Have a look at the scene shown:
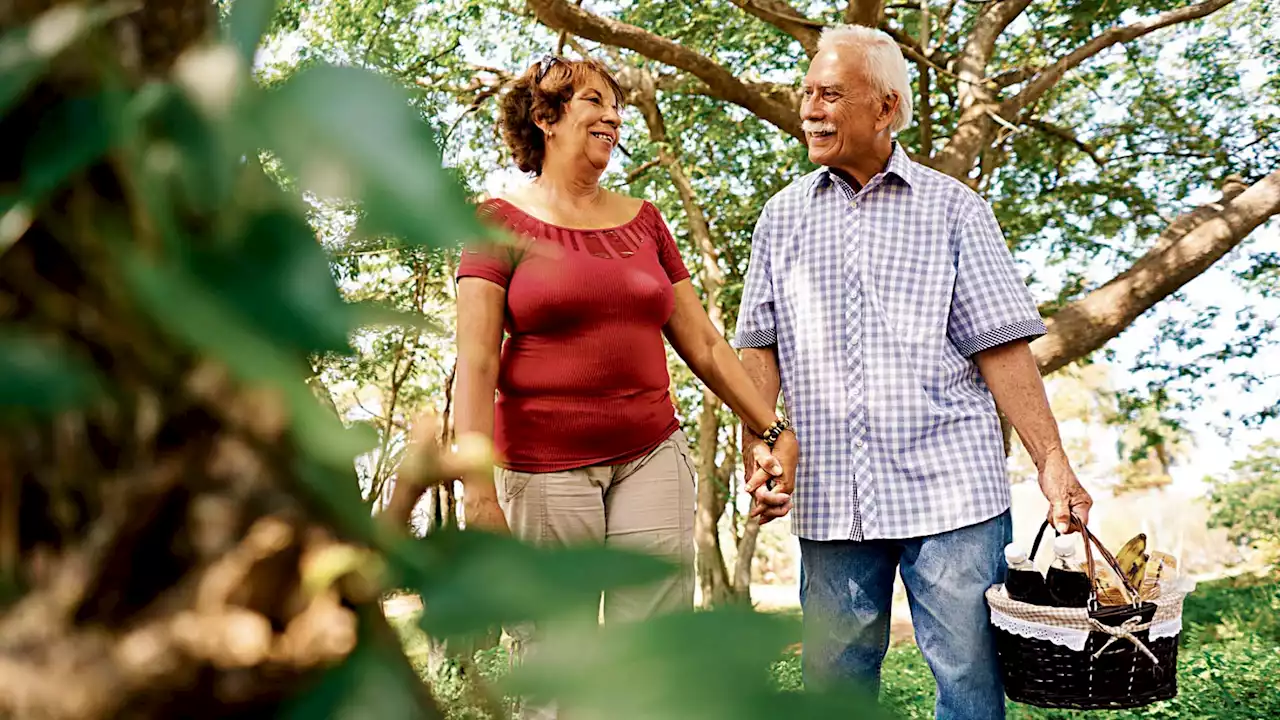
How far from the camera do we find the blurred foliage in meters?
12.2

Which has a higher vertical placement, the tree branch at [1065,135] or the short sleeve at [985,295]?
the tree branch at [1065,135]

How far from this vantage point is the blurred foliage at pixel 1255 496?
12.2m

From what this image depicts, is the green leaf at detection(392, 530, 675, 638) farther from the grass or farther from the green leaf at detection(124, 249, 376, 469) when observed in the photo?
the grass

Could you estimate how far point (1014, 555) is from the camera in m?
3.08

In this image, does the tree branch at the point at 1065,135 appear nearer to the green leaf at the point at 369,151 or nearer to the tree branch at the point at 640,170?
the tree branch at the point at 640,170

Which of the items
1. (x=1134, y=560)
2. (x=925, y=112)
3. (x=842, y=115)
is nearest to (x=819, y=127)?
(x=842, y=115)

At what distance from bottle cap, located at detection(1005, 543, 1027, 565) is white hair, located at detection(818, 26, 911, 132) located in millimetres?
1253

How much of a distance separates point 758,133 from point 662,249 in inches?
266

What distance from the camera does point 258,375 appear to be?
0.33m

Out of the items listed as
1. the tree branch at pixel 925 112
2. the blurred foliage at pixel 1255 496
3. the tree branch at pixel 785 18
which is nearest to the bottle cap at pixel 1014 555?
the tree branch at pixel 785 18

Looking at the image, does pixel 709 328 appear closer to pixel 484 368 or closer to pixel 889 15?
pixel 484 368

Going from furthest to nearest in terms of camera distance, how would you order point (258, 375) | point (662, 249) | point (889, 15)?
point (889, 15) → point (662, 249) → point (258, 375)

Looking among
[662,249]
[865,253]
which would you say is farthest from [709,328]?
[865,253]

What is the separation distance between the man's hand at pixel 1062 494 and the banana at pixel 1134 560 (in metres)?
0.15
